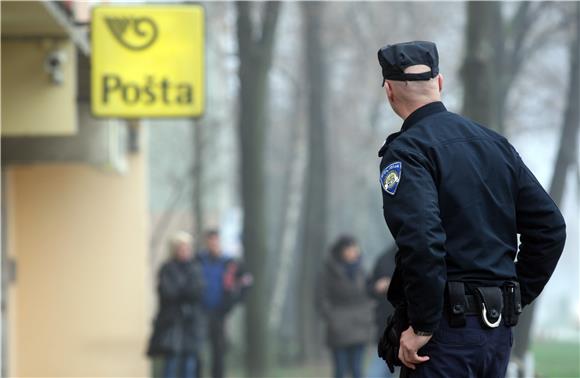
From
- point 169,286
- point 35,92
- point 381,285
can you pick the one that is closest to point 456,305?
point 35,92

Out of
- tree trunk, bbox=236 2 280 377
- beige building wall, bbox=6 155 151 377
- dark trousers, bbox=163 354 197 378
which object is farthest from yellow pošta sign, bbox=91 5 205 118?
tree trunk, bbox=236 2 280 377

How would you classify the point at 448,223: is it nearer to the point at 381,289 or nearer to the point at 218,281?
the point at 381,289

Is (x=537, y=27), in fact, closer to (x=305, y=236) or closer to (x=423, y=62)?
(x=305, y=236)

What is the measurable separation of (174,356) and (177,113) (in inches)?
182

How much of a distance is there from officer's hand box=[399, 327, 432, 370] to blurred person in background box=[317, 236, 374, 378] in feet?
31.8

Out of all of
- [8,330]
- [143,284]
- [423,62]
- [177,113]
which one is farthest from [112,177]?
[423,62]

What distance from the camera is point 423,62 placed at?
4930mm

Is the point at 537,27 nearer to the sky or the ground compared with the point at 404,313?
nearer to the sky

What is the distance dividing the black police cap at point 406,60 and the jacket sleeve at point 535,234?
481 mm

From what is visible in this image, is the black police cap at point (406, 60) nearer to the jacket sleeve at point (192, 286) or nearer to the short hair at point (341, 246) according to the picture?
the short hair at point (341, 246)

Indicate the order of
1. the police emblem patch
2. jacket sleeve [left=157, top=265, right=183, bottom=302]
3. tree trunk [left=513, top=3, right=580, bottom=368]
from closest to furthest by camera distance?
the police emblem patch, jacket sleeve [left=157, top=265, right=183, bottom=302], tree trunk [left=513, top=3, right=580, bottom=368]

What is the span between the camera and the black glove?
487 centimetres

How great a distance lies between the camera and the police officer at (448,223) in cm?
467

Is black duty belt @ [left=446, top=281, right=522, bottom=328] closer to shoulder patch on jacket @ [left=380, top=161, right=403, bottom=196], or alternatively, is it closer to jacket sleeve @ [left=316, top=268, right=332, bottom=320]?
shoulder patch on jacket @ [left=380, top=161, right=403, bottom=196]
